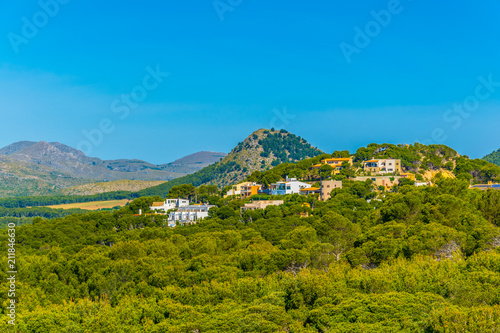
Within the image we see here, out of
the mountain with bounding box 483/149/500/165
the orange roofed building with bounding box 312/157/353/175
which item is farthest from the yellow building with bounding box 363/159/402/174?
the mountain with bounding box 483/149/500/165

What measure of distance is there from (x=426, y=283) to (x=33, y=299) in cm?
2386

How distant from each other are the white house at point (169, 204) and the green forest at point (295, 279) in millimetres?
28801

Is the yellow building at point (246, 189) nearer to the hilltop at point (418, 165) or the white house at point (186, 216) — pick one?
the hilltop at point (418, 165)

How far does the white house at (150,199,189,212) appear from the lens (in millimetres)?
87625

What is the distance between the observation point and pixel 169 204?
89.1m

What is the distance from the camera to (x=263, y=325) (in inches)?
960

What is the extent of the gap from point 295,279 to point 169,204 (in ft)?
201

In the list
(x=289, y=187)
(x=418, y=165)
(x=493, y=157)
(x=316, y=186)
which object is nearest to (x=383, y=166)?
(x=418, y=165)

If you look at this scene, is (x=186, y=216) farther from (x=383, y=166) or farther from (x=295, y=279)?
(x=295, y=279)

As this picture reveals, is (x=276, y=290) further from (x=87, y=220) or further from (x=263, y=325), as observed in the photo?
(x=87, y=220)

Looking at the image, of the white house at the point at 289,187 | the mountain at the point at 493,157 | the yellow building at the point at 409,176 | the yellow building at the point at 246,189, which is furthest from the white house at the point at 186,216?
the mountain at the point at 493,157

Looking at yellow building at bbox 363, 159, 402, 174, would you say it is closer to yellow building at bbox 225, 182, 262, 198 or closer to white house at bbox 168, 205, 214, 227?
yellow building at bbox 225, 182, 262, 198

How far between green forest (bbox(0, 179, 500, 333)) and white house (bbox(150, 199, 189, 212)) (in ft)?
94.5

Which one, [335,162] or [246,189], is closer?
[246,189]
